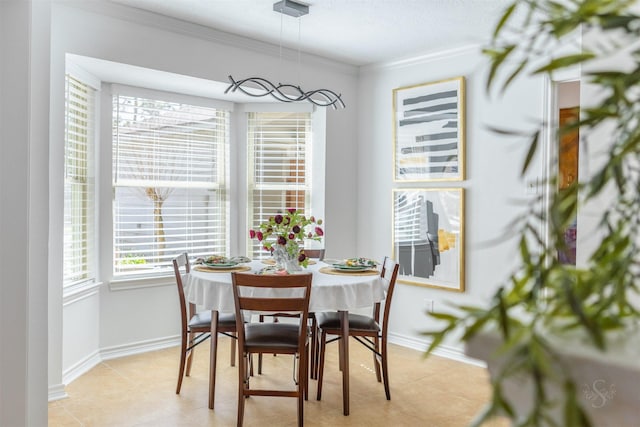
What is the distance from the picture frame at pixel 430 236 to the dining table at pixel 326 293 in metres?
1.20

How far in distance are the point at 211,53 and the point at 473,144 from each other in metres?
2.29

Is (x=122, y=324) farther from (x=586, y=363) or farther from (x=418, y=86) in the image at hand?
(x=586, y=363)

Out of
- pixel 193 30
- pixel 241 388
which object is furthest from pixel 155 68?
pixel 241 388

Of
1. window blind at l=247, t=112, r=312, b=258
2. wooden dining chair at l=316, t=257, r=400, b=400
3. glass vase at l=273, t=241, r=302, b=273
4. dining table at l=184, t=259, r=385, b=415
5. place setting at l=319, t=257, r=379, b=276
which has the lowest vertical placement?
wooden dining chair at l=316, t=257, r=400, b=400

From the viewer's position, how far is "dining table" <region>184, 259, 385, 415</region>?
10.5 ft

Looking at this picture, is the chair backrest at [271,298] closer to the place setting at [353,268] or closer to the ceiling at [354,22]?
the place setting at [353,268]

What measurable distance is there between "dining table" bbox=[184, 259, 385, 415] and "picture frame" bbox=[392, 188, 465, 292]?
120 centimetres

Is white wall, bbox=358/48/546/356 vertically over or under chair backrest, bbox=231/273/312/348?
over

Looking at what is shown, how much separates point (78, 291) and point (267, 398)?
1.60 metres

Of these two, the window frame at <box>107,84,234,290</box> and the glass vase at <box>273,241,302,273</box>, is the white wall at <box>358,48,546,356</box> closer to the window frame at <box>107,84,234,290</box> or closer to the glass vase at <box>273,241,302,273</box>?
the glass vase at <box>273,241,302,273</box>

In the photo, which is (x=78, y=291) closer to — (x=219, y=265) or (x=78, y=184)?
(x=78, y=184)

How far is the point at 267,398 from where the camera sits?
354cm

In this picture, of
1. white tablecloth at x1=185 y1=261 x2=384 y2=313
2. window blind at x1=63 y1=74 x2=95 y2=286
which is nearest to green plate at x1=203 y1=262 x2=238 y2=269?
white tablecloth at x1=185 y1=261 x2=384 y2=313

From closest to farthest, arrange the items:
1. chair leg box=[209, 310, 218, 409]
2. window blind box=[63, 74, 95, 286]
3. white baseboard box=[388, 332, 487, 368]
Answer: chair leg box=[209, 310, 218, 409] < window blind box=[63, 74, 95, 286] < white baseboard box=[388, 332, 487, 368]
